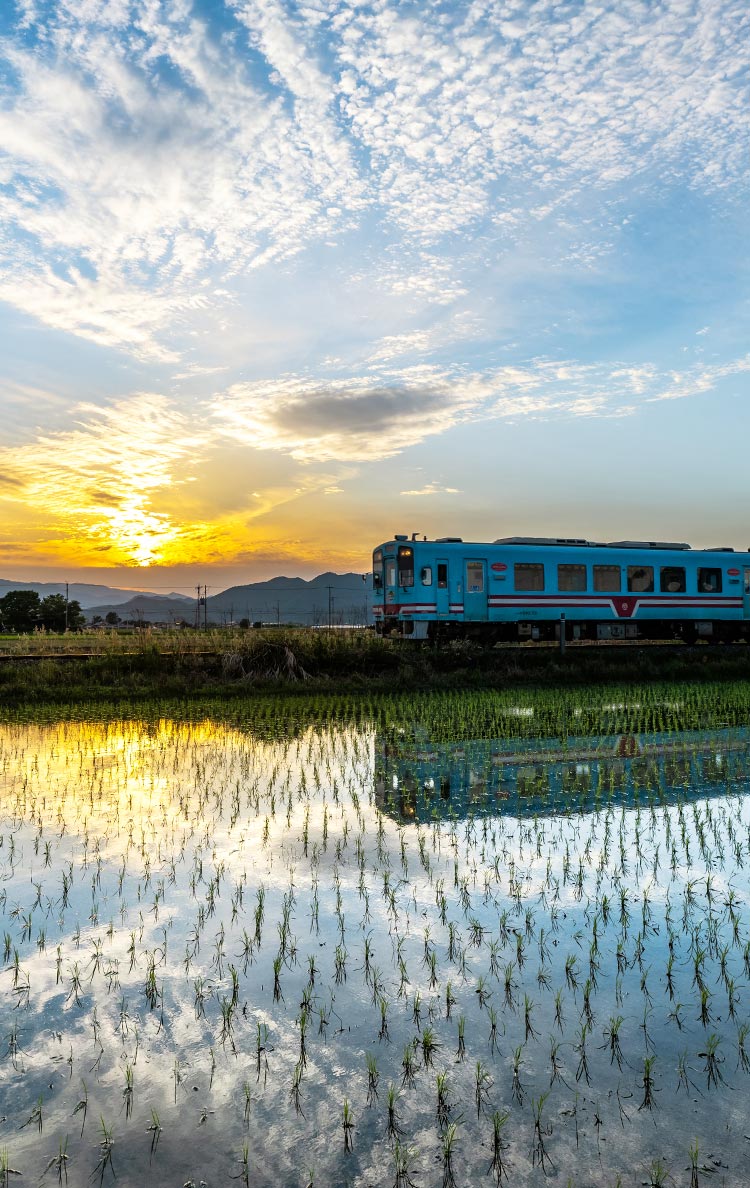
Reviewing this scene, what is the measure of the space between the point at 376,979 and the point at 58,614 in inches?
1619

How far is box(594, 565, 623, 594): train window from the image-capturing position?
25828 mm

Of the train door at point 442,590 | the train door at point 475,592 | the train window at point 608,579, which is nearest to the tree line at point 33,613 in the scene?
the train door at point 442,590

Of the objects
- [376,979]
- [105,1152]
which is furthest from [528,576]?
[105,1152]

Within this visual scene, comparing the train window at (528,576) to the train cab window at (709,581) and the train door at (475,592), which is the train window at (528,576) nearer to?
the train door at (475,592)

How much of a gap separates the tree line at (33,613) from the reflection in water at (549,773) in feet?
110

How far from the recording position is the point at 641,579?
26625mm

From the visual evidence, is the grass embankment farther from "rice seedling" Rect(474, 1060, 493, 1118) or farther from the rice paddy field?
"rice seedling" Rect(474, 1060, 493, 1118)

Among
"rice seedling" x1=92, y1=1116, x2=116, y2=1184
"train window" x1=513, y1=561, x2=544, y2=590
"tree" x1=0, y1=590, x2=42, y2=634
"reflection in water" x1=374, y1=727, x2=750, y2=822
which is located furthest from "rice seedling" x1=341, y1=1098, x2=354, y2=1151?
"tree" x1=0, y1=590, x2=42, y2=634

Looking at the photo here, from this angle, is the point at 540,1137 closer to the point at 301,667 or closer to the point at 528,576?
the point at 301,667

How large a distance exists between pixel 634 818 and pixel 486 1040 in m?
4.51

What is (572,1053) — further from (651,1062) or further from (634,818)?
(634,818)

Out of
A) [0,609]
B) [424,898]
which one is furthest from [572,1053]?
[0,609]

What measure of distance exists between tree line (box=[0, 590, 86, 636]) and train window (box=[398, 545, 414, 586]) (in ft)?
75.3

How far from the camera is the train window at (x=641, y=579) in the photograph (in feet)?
86.7
